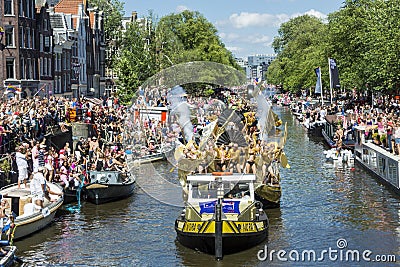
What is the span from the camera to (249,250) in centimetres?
2261

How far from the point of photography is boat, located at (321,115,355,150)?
152 feet

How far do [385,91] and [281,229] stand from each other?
3949 cm

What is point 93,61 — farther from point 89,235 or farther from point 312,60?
point 89,235

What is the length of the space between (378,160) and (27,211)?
18.8m

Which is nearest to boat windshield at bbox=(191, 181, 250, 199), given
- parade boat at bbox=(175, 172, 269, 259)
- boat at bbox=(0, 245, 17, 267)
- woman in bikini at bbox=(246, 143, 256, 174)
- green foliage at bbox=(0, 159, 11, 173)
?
Answer: parade boat at bbox=(175, 172, 269, 259)

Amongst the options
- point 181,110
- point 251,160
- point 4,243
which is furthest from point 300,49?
point 4,243

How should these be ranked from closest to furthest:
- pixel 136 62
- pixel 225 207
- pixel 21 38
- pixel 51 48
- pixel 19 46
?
pixel 225 207, pixel 19 46, pixel 21 38, pixel 51 48, pixel 136 62

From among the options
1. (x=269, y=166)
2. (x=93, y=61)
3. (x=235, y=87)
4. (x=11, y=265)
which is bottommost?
(x=11, y=265)

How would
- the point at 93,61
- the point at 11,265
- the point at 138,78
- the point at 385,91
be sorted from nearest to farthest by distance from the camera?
the point at 11,265
the point at 385,91
the point at 138,78
the point at 93,61

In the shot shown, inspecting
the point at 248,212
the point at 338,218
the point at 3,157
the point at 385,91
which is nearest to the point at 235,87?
the point at 248,212

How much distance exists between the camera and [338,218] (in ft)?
89.6

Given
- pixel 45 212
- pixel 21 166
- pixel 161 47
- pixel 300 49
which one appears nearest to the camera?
pixel 45 212

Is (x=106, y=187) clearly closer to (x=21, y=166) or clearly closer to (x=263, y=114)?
(x=21, y=166)

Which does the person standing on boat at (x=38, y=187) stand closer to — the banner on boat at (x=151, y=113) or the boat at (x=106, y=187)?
the boat at (x=106, y=187)
